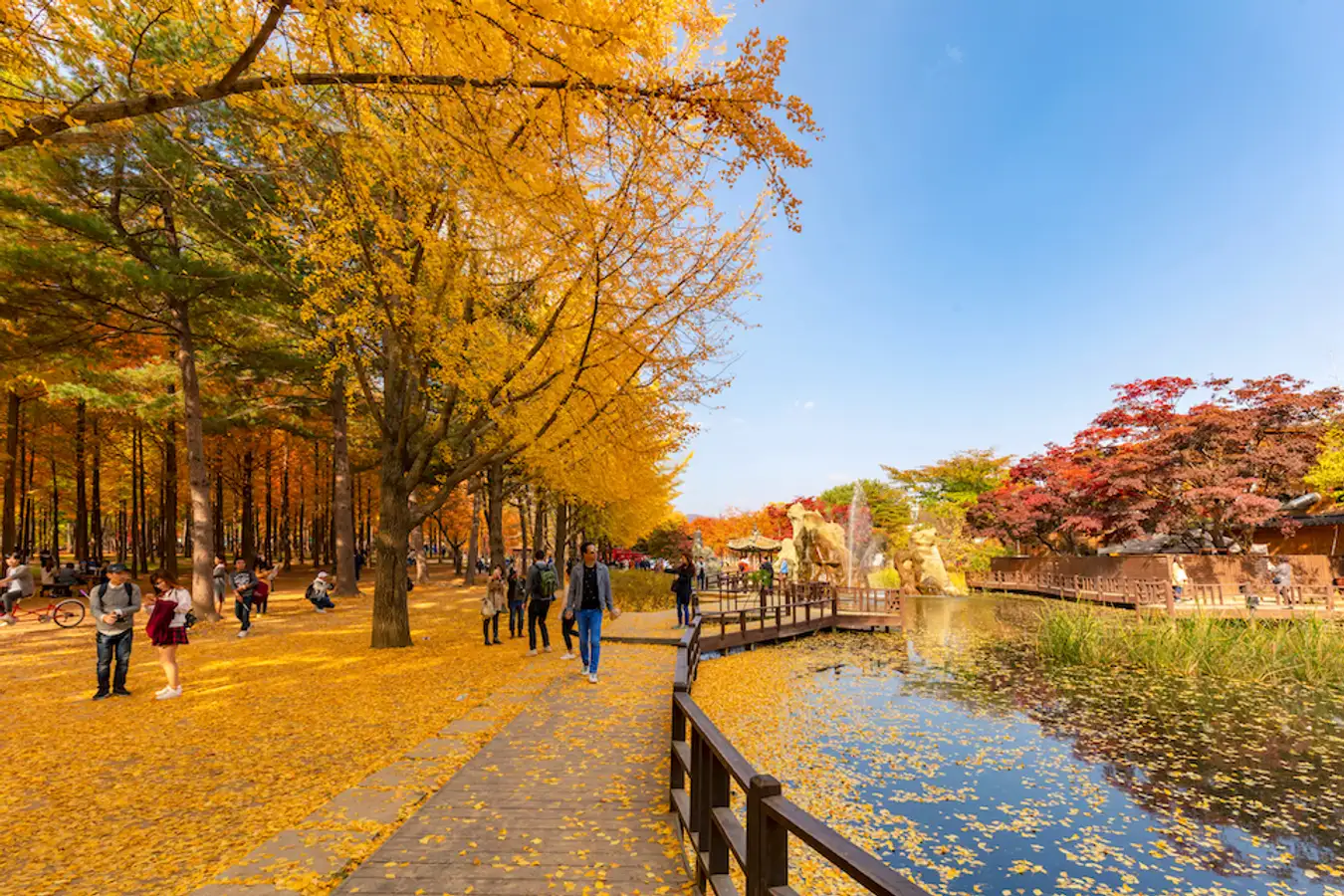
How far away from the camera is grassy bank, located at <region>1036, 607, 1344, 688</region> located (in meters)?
12.6

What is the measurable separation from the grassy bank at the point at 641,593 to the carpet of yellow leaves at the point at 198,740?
765cm

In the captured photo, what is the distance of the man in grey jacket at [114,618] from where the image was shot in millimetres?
8375

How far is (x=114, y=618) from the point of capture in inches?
330

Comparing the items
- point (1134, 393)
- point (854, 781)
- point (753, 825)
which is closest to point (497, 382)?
point (854, 781)

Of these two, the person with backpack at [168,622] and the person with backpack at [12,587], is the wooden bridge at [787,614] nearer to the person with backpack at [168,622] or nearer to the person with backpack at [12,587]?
the person with backpack at [168,622]

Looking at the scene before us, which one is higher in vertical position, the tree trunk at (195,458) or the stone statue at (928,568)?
the tree trunk at (195,458)

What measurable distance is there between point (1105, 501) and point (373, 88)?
32421mm

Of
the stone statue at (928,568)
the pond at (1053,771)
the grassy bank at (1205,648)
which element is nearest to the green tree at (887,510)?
the stone statue at (928,568)

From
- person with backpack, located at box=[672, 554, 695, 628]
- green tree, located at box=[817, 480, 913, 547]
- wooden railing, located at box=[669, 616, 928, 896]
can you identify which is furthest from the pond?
green tree, located at box=[817, 480, 913, 547]

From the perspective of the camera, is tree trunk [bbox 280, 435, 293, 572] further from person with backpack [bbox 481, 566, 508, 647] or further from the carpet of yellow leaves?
person with backpack [bbox 481, 566, 508, 647]

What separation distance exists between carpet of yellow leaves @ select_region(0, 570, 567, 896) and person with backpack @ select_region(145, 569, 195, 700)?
28cm

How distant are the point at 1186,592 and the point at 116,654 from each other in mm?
30959

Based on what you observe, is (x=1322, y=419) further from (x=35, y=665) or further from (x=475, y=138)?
(x=35, y=665)

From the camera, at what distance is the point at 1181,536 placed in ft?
92.3
